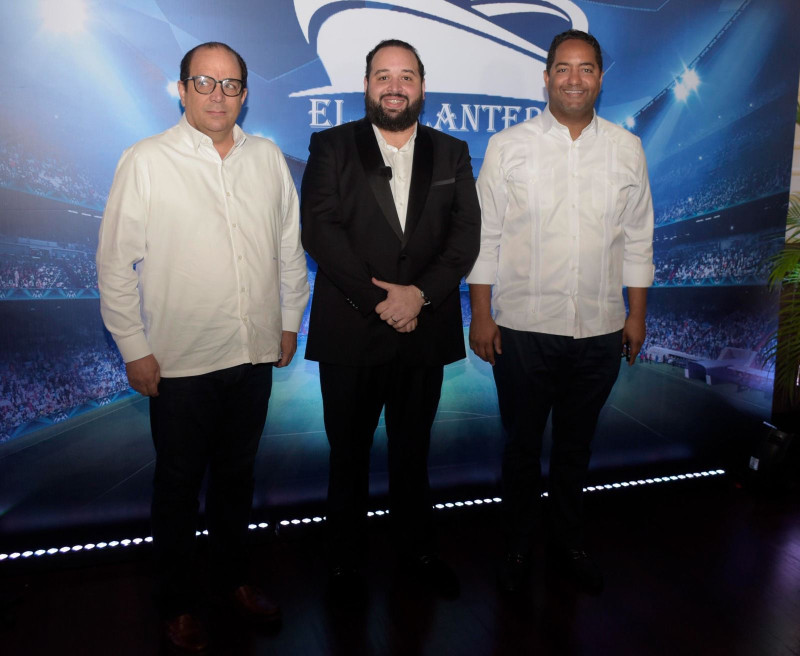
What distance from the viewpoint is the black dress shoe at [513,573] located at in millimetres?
2529

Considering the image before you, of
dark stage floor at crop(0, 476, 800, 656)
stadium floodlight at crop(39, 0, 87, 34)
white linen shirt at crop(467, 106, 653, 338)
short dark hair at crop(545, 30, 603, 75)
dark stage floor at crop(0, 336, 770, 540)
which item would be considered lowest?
dark stage floor at crop(0, 476, 800, 656)

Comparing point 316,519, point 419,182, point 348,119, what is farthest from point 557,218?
point 316,519

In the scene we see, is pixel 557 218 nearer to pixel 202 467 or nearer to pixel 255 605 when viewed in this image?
pixel 202 467

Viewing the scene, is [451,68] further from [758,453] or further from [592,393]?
[758,453]

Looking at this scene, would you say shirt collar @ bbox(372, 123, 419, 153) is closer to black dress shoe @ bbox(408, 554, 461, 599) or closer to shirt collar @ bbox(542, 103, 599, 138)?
shirt collar @ bbox(542, 103, 599, 138)

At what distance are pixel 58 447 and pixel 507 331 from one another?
1.94m

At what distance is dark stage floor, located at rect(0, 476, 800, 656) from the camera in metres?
2.24

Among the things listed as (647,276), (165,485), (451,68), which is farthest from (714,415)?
(165,485)

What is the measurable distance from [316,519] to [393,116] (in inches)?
73.3

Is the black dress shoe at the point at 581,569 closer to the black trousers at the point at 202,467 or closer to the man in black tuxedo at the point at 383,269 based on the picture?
the man in black tuxedo at the point at 383,269

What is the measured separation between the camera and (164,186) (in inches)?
79.0

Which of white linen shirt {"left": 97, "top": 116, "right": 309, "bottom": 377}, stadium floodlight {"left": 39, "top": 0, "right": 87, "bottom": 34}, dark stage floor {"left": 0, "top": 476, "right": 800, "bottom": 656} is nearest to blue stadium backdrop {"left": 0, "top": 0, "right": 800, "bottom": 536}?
stadium floodlight {"left": 39, "top": 0, "right": 87, "bottom": 34}

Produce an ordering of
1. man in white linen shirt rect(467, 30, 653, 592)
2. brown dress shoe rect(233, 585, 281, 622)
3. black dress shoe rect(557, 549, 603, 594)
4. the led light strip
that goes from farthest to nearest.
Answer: the led light strip, black dress shoe rect(557, 549, 603, 594), man in white linen shirt rect(467, 30, 653, 592), brown dress shoe rect(233, 585, 281, 622)

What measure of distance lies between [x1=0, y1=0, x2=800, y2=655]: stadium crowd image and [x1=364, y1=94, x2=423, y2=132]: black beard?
0.07ft
